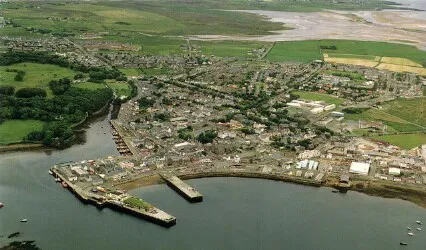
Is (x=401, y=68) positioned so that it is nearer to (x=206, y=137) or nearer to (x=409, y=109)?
(x=409, y=109)

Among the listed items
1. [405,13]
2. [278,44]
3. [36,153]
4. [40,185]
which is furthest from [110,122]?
[405,13]

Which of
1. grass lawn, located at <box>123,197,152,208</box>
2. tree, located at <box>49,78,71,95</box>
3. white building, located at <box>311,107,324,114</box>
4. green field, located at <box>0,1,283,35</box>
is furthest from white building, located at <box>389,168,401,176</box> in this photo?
green field, located at <box>0,1,283,35</box>

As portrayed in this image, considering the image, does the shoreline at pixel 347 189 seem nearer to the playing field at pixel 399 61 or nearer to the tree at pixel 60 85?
the tree at pixel 60 85

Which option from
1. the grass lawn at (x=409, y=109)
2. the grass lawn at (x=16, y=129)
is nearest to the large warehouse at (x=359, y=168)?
the grass lawn at (x=409, y=109)

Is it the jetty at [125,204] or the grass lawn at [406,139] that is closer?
the jetty at [125,204]

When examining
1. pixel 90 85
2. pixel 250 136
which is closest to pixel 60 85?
pixel 90 85

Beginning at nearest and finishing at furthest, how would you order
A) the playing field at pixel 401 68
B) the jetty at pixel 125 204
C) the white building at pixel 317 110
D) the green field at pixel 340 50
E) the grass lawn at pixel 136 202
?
the jetty at pixel 125 204 < the grass lawn at pixel 136 202 < the white building at pixel 317 110 < the playing field at pixel 401 68 < the green field at pixel 340 50
